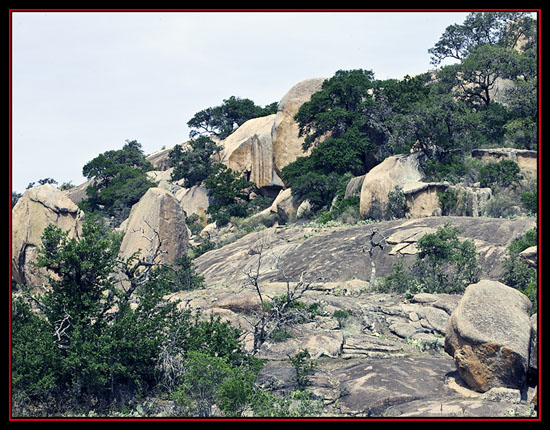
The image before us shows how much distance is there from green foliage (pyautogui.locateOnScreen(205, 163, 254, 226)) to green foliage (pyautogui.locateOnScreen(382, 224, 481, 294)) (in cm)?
2471

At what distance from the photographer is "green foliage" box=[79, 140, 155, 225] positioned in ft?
183

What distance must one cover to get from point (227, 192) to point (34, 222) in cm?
2530

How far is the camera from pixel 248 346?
1750 cm

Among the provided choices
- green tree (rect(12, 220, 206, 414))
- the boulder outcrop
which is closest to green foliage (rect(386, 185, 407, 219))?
the boulder outcrop

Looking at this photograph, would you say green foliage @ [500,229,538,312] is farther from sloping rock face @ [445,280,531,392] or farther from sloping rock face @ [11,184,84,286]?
sloping rock face @ [11,184,84,286]

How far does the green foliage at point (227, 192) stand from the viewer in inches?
1955

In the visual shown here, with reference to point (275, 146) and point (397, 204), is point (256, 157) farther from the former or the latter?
Answer: point (397, 204)

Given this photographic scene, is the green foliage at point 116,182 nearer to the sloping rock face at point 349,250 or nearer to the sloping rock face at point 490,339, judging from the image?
the sloping rock face at point 349,250

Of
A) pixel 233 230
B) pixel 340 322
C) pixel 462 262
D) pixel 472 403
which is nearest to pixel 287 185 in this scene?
pixel 233 230

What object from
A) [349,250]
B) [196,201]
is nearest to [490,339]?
[349,250]

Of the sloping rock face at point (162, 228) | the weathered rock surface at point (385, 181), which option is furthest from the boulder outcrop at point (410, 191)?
the sloping rock face at point (162, 228)

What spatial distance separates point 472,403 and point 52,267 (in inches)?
363

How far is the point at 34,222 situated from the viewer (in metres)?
26.9

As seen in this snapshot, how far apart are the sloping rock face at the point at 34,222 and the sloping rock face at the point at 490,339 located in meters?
17.2
